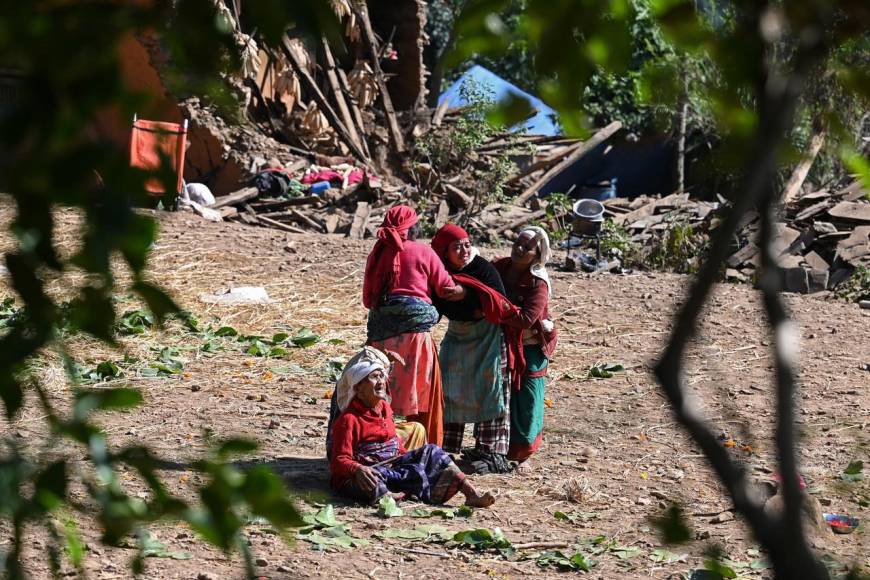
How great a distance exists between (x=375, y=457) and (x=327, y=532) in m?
0.68

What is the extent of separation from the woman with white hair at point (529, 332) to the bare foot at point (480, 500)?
903 mm

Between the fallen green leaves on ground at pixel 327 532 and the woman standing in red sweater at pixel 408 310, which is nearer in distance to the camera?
the fallen green leaves on ground at pixel 327 532

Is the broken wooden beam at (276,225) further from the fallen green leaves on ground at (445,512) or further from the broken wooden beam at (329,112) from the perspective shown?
the fallen green leaves on ground at (445,512)

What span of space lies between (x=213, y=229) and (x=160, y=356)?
13.9 ft

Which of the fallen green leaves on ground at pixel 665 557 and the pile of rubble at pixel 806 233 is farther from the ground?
the pile of rubble at pixel 806 233

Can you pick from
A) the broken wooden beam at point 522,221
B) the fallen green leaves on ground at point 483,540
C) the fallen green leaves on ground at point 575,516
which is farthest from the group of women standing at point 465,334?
the broken wooden beam at point 522,221

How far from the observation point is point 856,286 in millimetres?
12758

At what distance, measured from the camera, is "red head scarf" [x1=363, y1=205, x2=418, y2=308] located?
6.46 metres

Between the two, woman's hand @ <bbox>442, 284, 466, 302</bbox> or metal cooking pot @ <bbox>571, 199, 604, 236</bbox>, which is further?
metal cooking pot @ <bbox>571, 199, 604, 236</bbox>

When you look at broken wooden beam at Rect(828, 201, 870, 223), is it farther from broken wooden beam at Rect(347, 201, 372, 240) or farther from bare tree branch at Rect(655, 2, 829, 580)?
bare tree branch at Rect(655, 2, 829, 580)

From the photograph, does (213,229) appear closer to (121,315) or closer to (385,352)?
(121,315)

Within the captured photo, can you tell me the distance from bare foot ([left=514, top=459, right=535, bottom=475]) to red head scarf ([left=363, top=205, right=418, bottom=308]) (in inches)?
A: 50.5

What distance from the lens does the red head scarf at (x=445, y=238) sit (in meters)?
6.62

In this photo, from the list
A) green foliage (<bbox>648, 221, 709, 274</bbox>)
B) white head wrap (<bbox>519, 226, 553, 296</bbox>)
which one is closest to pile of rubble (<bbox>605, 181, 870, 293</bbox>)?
green foliage (<bbox>648, 221, 709, 274</bbox>)
